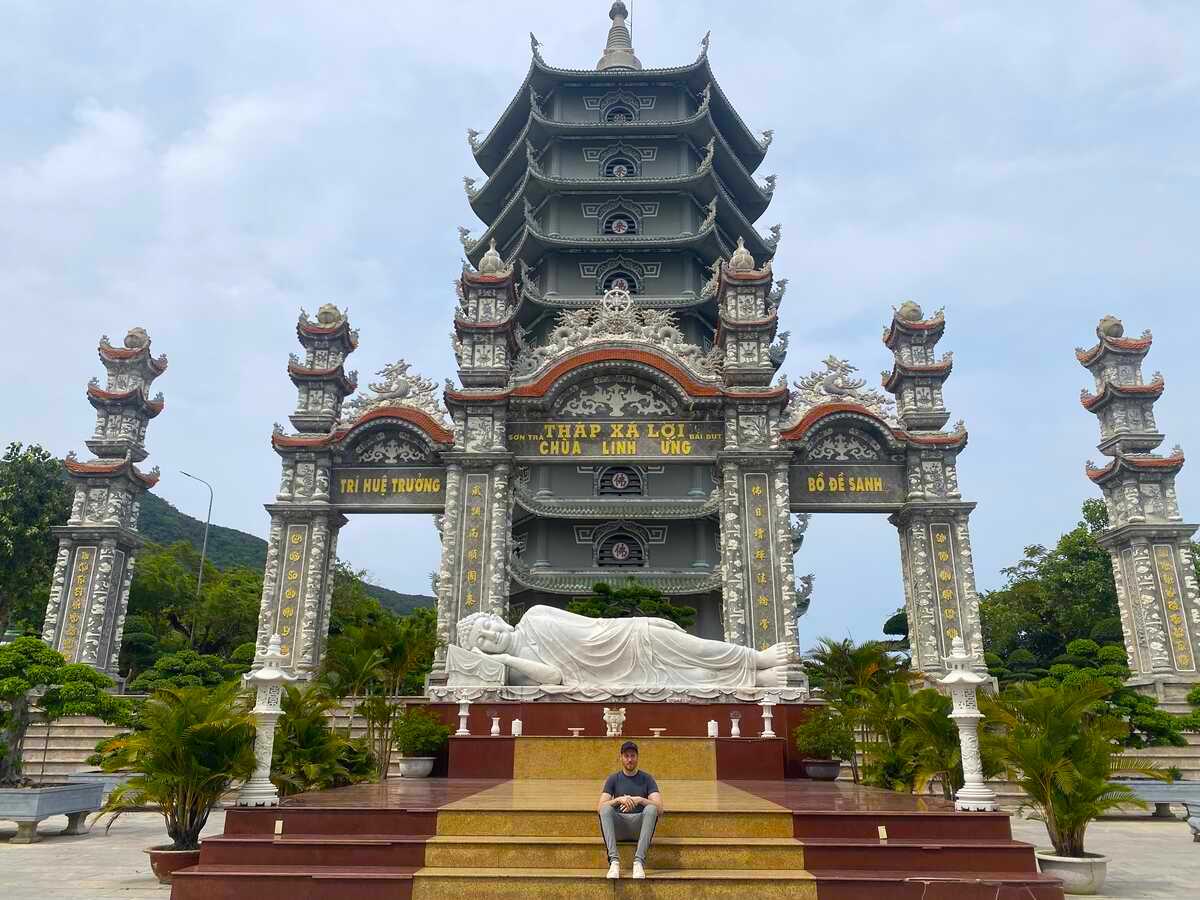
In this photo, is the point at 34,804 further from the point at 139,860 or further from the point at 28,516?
the point at 28,516

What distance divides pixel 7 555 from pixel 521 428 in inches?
560

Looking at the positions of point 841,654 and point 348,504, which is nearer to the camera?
point 841,654

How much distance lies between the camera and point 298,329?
21031 mm

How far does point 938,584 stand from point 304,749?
14.1 meters

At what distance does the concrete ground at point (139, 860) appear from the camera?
22.8 feet

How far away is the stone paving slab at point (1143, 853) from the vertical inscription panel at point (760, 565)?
238 inches

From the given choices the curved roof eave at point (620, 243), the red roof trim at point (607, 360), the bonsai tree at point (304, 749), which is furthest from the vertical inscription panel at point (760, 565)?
the bonsai tree at point (304, 749)

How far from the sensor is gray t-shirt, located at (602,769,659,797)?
6.12 meters

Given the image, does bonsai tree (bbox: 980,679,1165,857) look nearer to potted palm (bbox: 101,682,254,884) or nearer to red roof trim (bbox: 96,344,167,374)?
potted palm (bbox: 101,682,254,884)

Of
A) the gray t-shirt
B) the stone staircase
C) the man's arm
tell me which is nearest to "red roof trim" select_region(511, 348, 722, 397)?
the stone staircase

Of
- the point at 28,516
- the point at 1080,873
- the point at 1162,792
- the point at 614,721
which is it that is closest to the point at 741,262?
the point at 614,721

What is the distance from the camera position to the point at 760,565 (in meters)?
18.4

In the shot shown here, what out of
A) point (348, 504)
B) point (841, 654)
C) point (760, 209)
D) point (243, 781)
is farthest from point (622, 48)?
point (243, 781)

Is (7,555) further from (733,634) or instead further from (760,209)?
(760,209)
